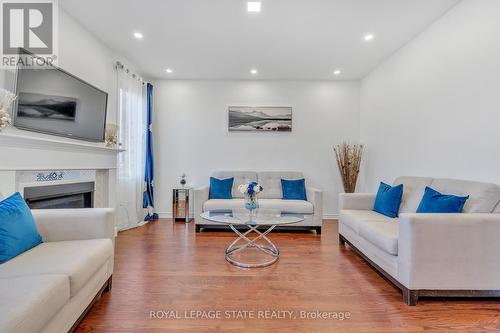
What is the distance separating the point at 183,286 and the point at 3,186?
1646mm

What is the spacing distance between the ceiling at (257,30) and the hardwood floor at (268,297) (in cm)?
270

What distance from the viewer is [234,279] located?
2.23 meters

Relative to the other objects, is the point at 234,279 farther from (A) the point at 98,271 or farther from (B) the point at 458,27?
(B) the point at 458,27

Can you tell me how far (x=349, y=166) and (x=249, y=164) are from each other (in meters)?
1.85

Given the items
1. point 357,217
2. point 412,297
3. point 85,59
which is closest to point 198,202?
point 357,217

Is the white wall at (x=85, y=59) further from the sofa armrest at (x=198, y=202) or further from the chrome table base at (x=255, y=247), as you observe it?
the chrome table base at (x=255, y=247)

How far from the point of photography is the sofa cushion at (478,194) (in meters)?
1.98

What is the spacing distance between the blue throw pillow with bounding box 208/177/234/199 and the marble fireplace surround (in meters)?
1.49

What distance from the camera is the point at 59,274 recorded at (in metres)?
1.32

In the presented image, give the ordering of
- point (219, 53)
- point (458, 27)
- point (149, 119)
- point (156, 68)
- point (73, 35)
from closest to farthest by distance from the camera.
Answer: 1. point (458, 27)
2. point (73, 35)
3. point (219, 53)
4. point (156, 68)
5. point (149, 119)

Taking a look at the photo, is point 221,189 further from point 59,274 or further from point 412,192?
point 59,274

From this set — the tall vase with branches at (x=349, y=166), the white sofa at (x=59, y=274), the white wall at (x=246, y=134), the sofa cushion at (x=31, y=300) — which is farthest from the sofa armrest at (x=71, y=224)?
the tall vase with branches at (x=349, y=166)

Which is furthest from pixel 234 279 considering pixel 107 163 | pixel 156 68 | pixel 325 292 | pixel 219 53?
pixel 156 68

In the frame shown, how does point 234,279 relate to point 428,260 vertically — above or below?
below
